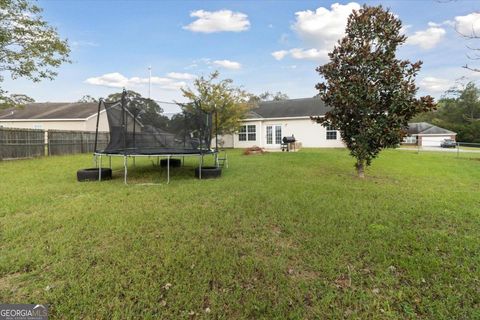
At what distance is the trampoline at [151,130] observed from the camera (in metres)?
6.93

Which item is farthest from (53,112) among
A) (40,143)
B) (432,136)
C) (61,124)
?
(432,136)

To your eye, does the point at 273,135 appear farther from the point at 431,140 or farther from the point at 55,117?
the point at 431,140

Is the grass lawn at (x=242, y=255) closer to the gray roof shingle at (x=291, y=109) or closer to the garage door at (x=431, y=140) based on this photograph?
the gray roof shingle at (x=291, y=109)

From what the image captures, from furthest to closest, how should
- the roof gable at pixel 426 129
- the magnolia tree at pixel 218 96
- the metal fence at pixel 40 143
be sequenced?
the roof gable at pixel 426 129
the magnolia tree at pixel 218 96
the metal fence at pixel 40 143

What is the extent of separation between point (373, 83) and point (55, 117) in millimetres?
22125

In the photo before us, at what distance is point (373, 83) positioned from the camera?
6793mm

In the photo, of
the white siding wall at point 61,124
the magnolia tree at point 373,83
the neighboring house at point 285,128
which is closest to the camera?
the magnolia tree at point 373,83

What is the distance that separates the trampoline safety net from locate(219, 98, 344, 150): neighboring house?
42.2 ft

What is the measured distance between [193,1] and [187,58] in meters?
5.92

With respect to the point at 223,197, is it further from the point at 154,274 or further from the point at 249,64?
the point at 249,64

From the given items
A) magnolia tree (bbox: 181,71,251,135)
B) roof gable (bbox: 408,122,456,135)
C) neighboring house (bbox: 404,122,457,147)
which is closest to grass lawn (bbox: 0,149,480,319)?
magnolia tree (bbox: 181,71,251,135)

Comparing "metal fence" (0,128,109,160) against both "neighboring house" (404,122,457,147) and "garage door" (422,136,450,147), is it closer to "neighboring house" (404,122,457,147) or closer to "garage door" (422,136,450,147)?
"neighboring house" (404,122,457,147)

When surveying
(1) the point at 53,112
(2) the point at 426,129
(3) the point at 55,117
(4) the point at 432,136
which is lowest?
(4) the point at 432,136

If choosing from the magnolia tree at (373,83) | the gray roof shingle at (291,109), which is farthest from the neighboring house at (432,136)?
the magnolia tree at (373,83)
